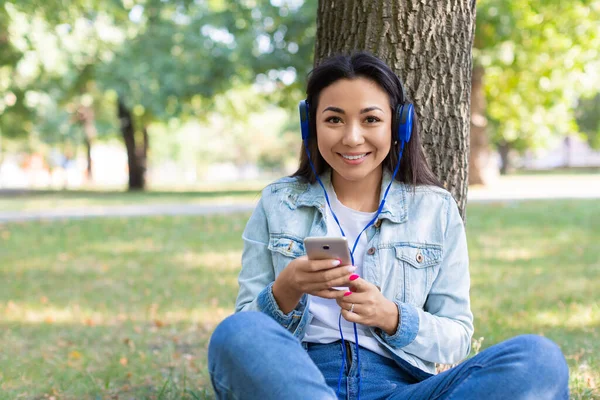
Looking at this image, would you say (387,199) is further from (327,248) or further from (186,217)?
(186,217)

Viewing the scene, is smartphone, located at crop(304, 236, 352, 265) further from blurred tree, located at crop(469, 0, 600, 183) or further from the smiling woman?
blurred tree, located at crop(469, 0, 600, 183)

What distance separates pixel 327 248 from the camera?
88.7 inches

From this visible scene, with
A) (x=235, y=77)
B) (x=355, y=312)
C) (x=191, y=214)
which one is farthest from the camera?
(x=235, y=77)

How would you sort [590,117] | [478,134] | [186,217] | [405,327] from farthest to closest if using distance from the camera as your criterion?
[590,117]
[478,134]
[186,217]
[405,327]

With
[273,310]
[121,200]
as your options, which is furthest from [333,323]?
[121,200]

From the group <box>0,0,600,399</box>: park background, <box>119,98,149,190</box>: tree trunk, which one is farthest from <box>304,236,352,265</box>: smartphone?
<box>119,98,149,190</box>: tree trunk

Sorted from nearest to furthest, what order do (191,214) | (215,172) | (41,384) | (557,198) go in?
(41,384) → (191,214) → (557,198) → (215,172)

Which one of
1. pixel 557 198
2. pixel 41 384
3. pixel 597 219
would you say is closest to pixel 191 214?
pixel 597 219

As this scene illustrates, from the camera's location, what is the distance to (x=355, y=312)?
2439 millimetres

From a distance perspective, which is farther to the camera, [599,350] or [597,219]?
[597,219]

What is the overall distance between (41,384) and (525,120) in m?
25.5

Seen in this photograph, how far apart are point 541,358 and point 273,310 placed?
96cm

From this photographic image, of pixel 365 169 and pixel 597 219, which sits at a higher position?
pixel 365 169

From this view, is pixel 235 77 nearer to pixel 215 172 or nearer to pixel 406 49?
pixel 406 49
